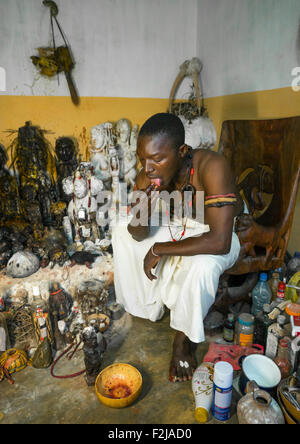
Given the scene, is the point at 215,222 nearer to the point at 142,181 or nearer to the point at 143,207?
the point at 143,207

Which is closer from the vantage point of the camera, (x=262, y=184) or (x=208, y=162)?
(x=208, y=162)

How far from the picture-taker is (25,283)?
2697 mm

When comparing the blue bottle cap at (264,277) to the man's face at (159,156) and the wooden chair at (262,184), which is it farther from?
the man's face at (159,156)

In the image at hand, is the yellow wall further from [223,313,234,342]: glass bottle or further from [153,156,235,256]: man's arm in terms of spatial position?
[153,156,235,256]: man's arm

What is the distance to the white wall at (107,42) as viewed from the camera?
12.7ft

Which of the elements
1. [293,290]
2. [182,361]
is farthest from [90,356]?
[293,290]

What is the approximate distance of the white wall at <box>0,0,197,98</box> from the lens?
386 centimetres

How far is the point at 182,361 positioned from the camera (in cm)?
204

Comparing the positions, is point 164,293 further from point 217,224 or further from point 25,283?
point 25,283

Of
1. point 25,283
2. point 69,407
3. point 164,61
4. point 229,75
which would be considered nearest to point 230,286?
point 69,407

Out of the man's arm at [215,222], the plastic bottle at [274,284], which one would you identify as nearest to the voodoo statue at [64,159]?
the man's arm at [215,222]

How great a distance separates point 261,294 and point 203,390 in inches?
41.4

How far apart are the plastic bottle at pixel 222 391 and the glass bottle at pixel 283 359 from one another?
1.51ft

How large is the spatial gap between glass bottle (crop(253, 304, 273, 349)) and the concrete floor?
0.40m
